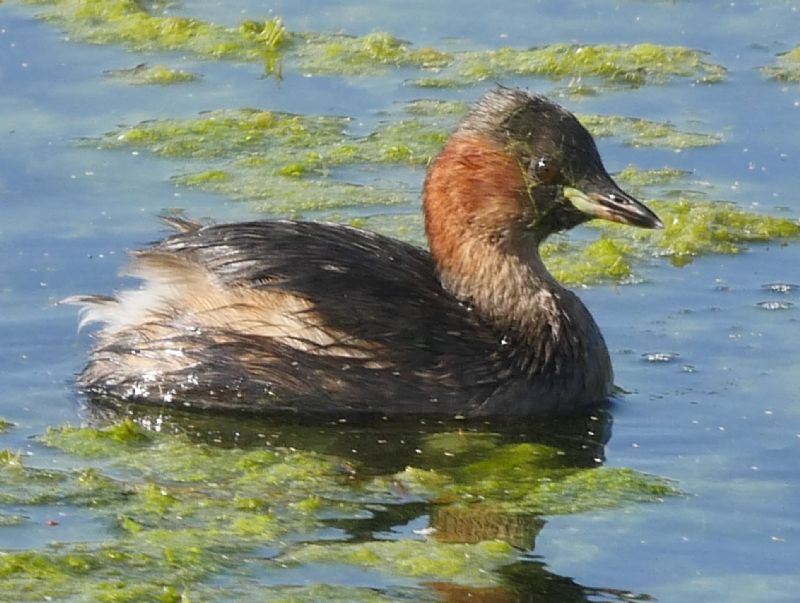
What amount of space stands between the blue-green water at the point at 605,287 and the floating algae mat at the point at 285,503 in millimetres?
83

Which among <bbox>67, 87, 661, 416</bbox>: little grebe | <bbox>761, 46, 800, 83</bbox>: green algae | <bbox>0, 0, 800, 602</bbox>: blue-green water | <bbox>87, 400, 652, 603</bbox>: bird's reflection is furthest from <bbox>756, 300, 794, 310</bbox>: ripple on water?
<bbox>761, 46, 800, 83</bbox>: green algae

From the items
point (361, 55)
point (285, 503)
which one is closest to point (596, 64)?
point (361, 55)

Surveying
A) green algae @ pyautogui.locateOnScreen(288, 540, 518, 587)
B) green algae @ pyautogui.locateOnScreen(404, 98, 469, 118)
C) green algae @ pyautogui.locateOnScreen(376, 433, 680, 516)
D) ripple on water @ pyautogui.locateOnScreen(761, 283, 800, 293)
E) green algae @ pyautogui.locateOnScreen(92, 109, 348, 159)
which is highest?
green algae @ pyautogui.locateOnScreen(404, 98, 469, 118)

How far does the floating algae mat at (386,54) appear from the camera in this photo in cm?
1272

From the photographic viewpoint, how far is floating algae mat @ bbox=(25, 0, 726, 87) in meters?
12.7

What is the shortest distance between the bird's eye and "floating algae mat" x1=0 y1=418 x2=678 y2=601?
3.66ft

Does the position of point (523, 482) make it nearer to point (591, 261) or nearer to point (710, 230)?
point (591, 261)

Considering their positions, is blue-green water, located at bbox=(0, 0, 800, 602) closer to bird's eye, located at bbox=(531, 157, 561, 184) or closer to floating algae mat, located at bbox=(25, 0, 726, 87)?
floating algae mat, located at bbox=(25, 0, 726, 87)

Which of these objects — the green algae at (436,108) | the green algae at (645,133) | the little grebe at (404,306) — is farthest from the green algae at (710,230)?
the green algae at (436,108)

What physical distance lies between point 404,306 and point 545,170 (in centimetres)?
88

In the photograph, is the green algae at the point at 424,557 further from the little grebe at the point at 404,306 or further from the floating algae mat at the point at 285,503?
the little grebe at the point at 404,306

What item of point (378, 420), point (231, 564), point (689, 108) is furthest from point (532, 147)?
point (689, 108)

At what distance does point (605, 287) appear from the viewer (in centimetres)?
995

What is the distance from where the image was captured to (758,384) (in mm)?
8812
